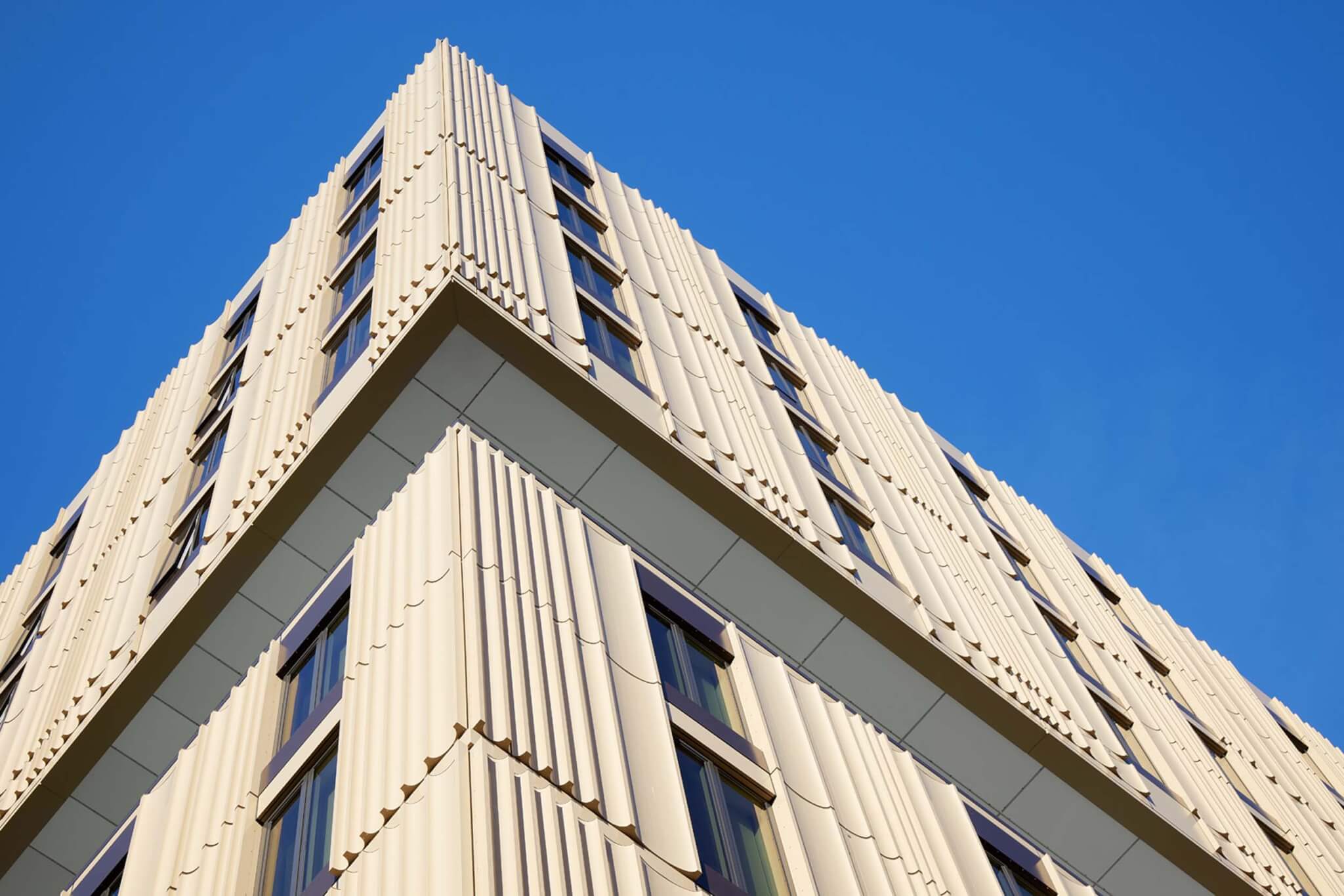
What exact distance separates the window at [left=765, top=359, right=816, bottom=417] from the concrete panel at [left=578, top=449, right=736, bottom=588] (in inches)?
370

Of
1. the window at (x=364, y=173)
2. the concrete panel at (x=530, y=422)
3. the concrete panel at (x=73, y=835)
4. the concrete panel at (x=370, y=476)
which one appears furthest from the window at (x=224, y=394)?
the concrete panel at (x=73, y=835)

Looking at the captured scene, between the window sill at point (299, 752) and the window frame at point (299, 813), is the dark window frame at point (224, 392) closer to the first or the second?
the window sill at point (299, 752)

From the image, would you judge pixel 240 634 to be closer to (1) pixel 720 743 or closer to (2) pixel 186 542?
(2) pixel 186 542

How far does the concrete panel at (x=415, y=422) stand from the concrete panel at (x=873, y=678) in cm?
664

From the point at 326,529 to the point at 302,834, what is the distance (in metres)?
8.38

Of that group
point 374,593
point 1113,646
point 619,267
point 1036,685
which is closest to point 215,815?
point 374,593

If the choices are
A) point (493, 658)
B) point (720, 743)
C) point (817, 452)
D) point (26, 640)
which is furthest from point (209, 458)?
point (493, 658)

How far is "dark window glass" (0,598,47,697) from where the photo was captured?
29594 mm

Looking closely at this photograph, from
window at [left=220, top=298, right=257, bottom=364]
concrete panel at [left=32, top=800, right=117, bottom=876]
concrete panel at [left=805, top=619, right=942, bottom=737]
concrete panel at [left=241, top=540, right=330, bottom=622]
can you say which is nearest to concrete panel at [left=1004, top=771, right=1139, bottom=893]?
concrete panel at [left=805, top=619, right=942, bottom=737]

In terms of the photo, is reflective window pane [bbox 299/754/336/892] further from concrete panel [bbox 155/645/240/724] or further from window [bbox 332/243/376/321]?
window [bbox 332/243/376/321]

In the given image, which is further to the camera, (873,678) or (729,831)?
(873,678)

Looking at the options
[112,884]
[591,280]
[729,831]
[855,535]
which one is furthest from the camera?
[591,280]

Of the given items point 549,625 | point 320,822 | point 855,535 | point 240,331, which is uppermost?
point 855,535

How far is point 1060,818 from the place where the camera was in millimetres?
23141
